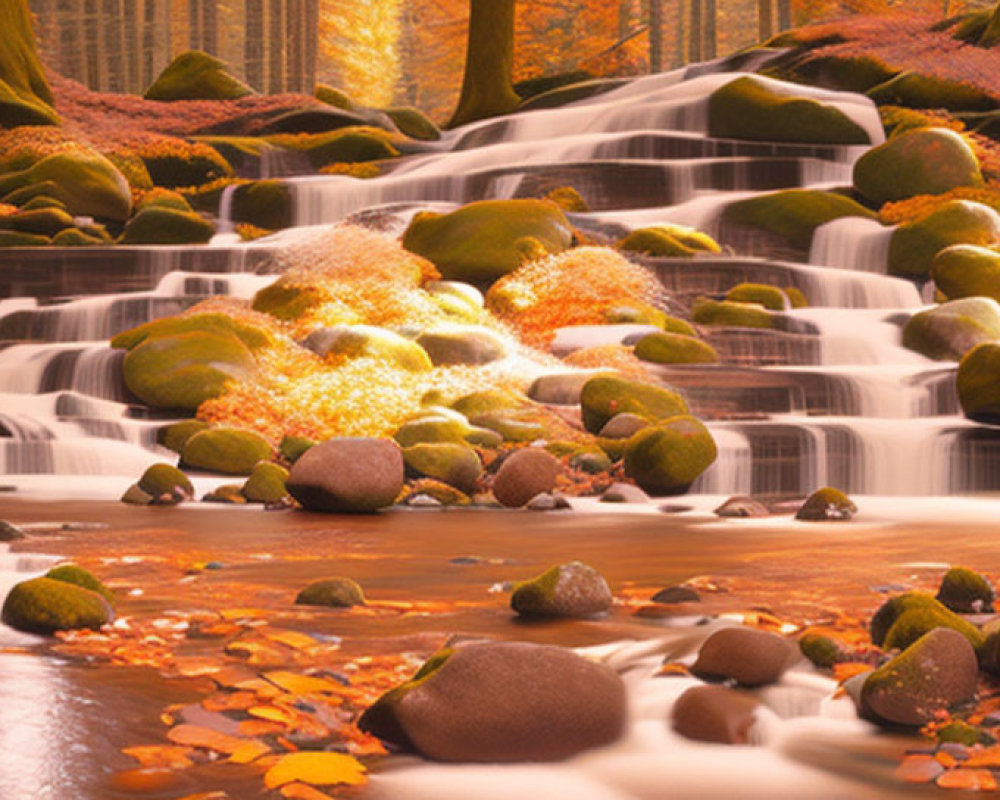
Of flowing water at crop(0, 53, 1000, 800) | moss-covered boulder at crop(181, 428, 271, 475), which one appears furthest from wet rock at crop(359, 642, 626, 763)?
moss-covered boulder at crop(181, 428, 271, 475)

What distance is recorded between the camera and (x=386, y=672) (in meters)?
3.80

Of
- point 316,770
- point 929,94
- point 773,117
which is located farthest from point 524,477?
point 929,94

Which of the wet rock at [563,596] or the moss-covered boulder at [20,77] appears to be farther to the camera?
the moss-covered boulder at [20,77]

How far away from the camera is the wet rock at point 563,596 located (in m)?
4.64

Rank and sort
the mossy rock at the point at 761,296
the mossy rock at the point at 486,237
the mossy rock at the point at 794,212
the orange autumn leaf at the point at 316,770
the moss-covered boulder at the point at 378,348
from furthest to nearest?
the mossy rock at the point at 794,212 < the mossy rock at the point at 486,237 < the mossy rock at the point at 761,296 < the moss-covered boulder at the point at 378,348 < the orange autumn leaf at the point at 316,770

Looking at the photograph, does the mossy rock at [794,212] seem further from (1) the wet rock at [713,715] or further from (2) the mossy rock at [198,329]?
(1) the wet rock at [713,715]

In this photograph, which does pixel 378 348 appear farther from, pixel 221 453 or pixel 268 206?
pixel 268 206

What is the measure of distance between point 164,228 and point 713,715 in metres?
15.9

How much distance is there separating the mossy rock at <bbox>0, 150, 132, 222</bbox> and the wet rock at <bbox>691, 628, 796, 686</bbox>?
54.2 feet

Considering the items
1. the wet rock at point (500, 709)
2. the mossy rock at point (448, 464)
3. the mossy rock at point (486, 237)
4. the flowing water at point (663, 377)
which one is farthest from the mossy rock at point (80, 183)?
the wet rock at point (500, 709)

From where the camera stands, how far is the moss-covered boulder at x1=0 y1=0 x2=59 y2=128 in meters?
20.8

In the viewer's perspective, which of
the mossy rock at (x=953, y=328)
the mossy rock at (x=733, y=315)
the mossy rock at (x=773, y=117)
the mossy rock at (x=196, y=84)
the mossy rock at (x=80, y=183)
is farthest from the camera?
the mossy rock at (x=196, y=84)

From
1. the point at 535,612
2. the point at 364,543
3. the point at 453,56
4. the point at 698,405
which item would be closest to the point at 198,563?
the point at 364,543

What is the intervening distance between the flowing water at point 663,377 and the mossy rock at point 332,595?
46 centimetres
